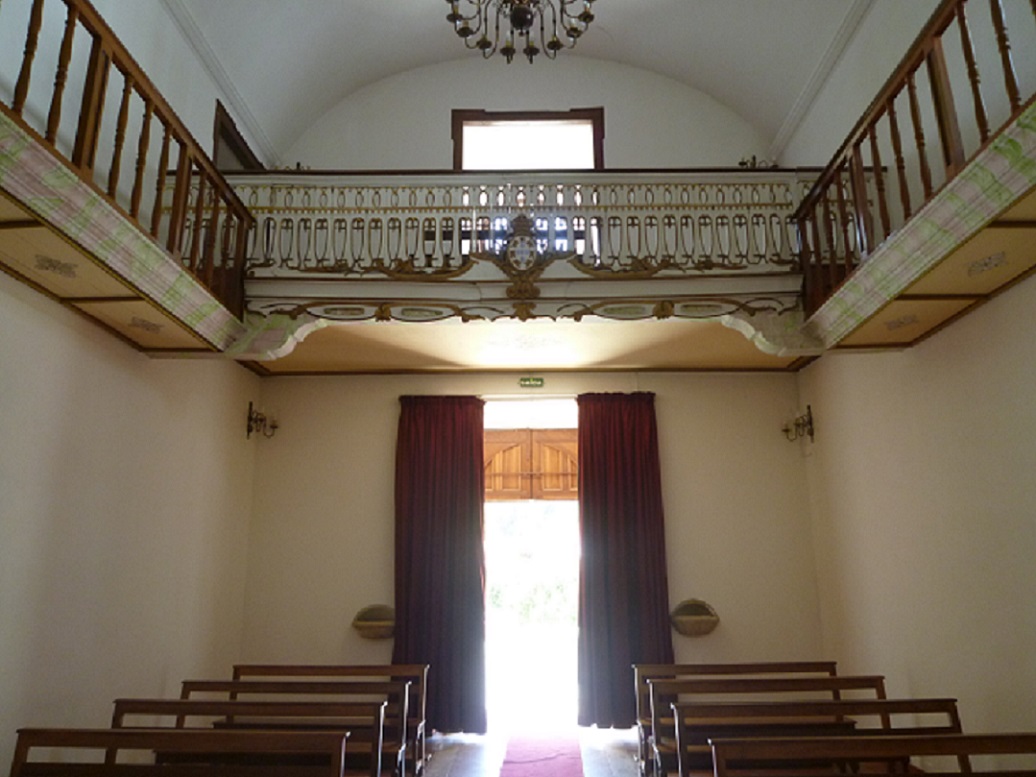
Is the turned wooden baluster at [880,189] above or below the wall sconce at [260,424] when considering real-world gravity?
above

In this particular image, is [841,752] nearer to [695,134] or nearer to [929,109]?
[929,109]

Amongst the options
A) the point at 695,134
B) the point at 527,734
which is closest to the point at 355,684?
the point at 527,734

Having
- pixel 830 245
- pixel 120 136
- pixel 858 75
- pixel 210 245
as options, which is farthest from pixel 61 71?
pixel 858 75

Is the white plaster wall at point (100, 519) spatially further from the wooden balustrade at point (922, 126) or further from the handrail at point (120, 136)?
the wooden balustrade at point (922, 126)

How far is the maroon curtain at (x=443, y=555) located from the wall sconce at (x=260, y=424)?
1348 millimetres

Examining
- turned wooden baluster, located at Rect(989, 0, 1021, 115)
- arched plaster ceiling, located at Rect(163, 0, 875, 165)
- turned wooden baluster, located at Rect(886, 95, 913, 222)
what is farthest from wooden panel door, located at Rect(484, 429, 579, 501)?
turned wooden baluster, located at Rect(989, 0, 1021, 115)

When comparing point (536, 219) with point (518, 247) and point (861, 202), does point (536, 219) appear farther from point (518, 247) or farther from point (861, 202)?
point (861, 202)

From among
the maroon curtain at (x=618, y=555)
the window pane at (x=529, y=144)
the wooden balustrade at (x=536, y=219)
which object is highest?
the window pane at (x=529, y=144)

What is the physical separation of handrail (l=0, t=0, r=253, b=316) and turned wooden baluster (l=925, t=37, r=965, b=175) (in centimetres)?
417

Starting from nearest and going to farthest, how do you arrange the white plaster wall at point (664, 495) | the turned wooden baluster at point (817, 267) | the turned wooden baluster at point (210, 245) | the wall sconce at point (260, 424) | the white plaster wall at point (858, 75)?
1. the turned wooden baluster at point (210, 245)
2. the turned wooden baluster at point (817, 267)
3. the white plaster wall at point (858, 75)
4. the white plaster wall at point (664, 495)
5. the wall sconce at point (260, 424)

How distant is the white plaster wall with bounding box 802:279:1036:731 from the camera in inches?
174

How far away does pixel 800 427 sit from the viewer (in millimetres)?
7754

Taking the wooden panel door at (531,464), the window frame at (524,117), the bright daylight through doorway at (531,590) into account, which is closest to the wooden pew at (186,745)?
the wooden panel door at (531,464)

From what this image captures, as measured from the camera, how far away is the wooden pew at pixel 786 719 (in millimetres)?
Result: 4137
